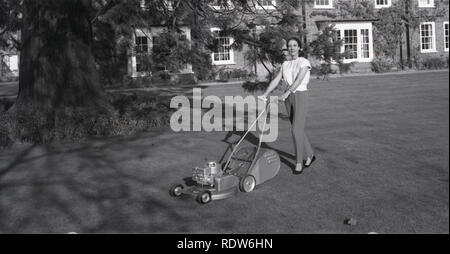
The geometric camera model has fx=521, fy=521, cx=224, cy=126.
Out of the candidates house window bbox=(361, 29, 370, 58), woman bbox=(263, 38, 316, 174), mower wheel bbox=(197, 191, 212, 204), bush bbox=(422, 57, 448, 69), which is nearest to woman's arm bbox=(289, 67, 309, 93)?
woman bbox=(263, 38, 316, 174)

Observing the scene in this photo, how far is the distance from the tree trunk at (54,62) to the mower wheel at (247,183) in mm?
5716

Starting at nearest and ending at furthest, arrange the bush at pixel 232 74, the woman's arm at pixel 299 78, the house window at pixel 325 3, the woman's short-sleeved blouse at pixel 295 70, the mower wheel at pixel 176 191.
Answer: the mower wheel at pixel 176 191 < the woman's arm at pixel 299 78 < the woman's short-sleeved blouse at pixel 295 70 < the bush at pixel 232 74 < the house window at pixel 325 3

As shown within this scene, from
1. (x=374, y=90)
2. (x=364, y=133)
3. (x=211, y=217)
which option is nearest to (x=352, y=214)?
(x=211, y=217)

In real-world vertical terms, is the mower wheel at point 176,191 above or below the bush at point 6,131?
below

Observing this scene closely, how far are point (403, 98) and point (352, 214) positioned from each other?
36.0 feet

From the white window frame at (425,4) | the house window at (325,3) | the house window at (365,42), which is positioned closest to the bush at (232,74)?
the house window at (325,3)

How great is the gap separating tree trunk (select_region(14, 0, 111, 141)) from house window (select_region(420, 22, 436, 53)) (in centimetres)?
2609

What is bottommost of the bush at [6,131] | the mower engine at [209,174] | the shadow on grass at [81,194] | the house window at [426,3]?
the shadow on grass at [81,194]

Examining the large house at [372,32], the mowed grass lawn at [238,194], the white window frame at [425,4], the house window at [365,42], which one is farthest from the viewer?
the white window frame at [425,4]

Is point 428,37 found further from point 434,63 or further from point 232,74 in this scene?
point 232,74

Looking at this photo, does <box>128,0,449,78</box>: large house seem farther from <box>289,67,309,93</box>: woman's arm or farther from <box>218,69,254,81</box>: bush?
<box>289,67,309,93</box>: woman's arm

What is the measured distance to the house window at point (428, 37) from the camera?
3231 cm

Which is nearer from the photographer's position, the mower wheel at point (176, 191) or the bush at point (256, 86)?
the mower wheel at point (176, 191)

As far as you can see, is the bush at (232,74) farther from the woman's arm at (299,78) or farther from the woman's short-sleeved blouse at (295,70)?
the woman's arm at (299,78)
